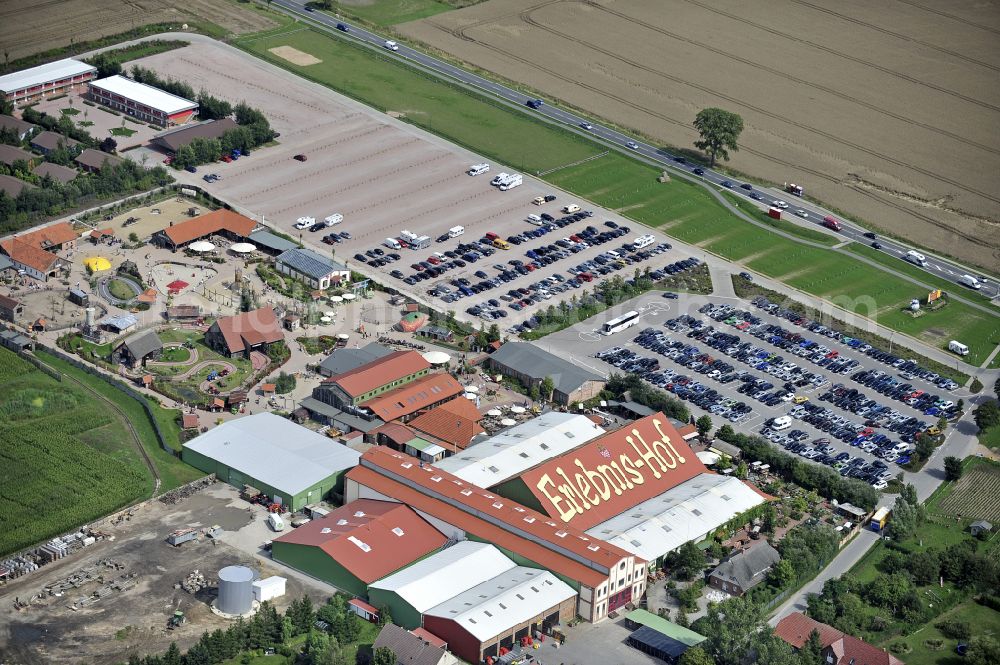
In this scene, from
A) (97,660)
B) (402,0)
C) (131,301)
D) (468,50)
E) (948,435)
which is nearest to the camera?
(97,660)

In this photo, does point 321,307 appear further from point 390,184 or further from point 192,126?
point 192,126

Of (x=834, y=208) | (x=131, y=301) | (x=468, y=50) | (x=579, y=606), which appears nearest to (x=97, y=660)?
(x=579, y=606)

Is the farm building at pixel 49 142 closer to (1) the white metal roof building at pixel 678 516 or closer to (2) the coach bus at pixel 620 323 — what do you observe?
(2) the coach bus at pixel 620 323

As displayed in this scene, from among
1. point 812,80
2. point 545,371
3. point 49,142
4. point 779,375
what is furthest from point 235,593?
point 812,80

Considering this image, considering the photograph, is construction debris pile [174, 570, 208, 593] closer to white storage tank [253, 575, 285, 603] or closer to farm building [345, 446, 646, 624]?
white storage tank [253, 575, 285, 603]

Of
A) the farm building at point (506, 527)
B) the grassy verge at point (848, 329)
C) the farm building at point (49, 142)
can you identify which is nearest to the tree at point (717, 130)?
the grassy verge at point (848, 329)

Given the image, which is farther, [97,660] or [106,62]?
[106,62]

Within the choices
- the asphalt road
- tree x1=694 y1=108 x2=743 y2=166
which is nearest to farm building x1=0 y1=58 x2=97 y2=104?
the asphalt road
